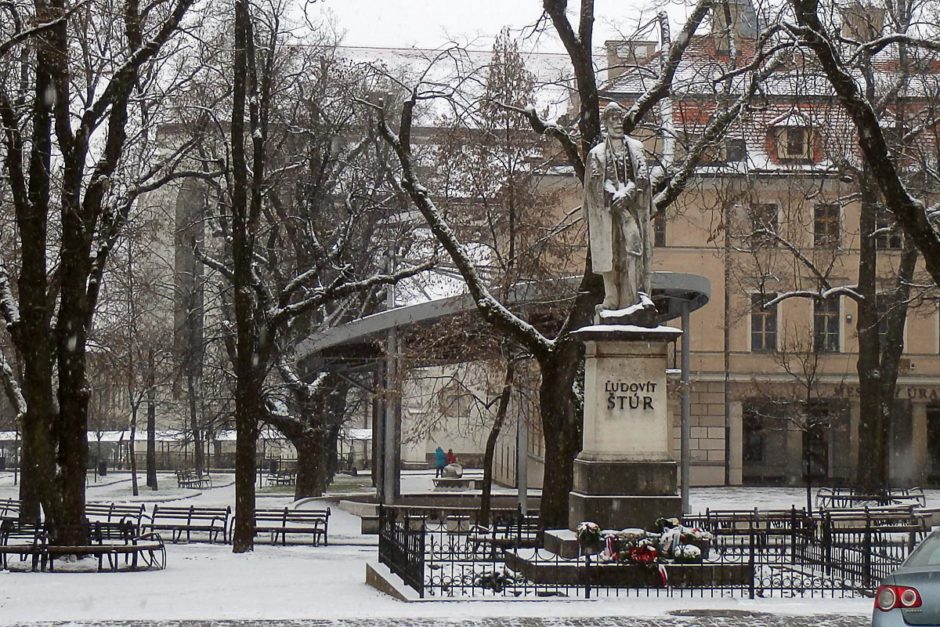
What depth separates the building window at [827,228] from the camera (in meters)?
36.1

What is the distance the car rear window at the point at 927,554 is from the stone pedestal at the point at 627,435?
18.7 ft

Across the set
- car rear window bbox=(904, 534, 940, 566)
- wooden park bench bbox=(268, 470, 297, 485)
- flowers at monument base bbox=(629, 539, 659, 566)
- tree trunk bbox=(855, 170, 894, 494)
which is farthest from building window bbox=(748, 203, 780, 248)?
wooden park bench bbox=(268, 470, 297, 485)

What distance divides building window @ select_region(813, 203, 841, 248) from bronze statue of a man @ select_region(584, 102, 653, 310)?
19.6 metres

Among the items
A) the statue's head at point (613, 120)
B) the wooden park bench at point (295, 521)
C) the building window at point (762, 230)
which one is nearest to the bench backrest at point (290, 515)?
the wooden park bench at point (295, 521)

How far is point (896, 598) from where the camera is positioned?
9.05 m

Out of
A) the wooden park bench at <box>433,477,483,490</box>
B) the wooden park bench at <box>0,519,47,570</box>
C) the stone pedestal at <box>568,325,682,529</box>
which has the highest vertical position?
the stone pedestal at <box>568,325,682,529</box>

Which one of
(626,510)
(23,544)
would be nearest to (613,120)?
(626,510)

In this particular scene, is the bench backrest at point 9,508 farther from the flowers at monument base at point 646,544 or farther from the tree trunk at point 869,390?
the flowers at monument base at point 646,544

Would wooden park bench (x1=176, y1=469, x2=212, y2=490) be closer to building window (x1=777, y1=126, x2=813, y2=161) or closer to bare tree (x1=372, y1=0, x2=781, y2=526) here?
building window (x1=777, y1=126, x2=813, y2=161)

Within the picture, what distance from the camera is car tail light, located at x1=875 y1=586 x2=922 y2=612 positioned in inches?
353

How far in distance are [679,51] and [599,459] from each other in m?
8.47

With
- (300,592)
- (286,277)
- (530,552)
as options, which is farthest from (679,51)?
(286,277)

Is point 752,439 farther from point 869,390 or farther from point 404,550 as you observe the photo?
point 404,550

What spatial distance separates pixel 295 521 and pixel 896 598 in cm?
2192
